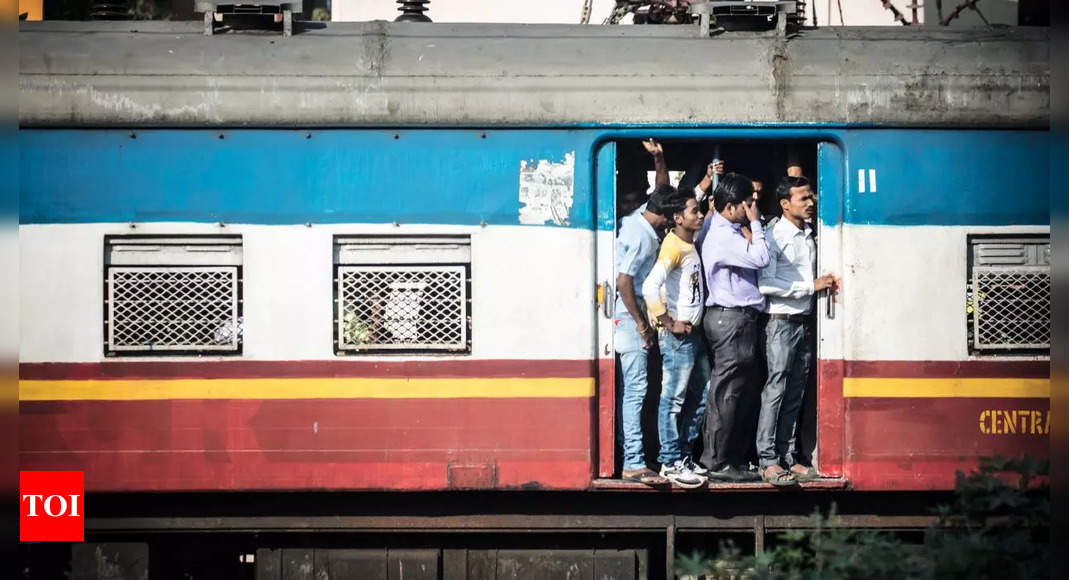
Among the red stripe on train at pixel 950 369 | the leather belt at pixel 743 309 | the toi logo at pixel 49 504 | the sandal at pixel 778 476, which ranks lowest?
the toi logo at pixel 49 504

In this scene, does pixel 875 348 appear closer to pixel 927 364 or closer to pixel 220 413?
pixel 927 364

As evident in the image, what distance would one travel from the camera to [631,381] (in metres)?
7.07

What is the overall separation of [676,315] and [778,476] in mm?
1040

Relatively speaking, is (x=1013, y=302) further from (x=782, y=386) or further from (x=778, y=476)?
(x=778, y=476)

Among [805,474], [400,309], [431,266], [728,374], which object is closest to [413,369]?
[400,309]

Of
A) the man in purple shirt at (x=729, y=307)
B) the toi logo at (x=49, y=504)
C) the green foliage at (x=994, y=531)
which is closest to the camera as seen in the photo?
the green foliage at (x=994, y=531)

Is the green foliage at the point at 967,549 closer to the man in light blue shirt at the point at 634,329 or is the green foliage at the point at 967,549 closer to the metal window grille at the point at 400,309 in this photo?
the man in light blue shirt at the point at 634,329

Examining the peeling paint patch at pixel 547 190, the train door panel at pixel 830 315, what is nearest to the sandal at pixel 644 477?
the train door panel at pixel 830 315

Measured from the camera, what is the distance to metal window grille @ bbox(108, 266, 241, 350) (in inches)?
277

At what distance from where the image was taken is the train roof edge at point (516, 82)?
7043 millimetres

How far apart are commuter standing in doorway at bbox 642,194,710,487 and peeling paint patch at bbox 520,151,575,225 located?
1.91 feet

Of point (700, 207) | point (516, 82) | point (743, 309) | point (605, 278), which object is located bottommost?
point (743, 309)

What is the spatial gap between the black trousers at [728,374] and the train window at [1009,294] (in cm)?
121

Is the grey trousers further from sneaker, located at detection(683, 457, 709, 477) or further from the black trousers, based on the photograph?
sneaker, located at detection(683, 457, 709, 477)
